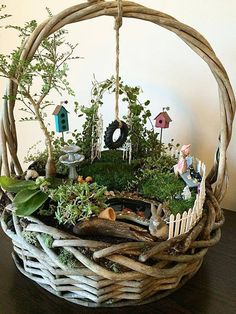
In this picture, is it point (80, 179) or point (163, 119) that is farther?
point (163, 119)

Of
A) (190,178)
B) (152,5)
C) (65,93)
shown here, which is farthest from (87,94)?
(190,178)

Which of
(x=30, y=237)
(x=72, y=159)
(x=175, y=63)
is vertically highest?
(x=175, y=63)

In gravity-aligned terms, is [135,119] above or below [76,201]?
above

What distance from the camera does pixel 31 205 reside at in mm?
752

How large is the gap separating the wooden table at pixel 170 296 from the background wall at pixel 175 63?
318mm

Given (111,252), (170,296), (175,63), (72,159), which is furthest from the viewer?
(175,63)

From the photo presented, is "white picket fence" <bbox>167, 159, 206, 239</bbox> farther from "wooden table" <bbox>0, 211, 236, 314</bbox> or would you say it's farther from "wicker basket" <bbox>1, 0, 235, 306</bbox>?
"wooden table" <bbox>0, 211, 236, 314</bbox>

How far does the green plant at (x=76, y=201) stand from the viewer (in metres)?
0.73

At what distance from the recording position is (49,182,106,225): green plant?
732 millimetres

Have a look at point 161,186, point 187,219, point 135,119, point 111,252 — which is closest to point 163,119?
point 135,119

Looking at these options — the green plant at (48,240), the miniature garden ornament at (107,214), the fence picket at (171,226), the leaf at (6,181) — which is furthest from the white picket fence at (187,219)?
the leaf at (6,181)

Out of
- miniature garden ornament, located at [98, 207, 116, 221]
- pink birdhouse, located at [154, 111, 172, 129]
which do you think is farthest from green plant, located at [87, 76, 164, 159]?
miniature garden ornament, located at [98, 207, 116, 221]

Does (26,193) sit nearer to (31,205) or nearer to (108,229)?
(31,205)

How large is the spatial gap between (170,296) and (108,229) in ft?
0.57
